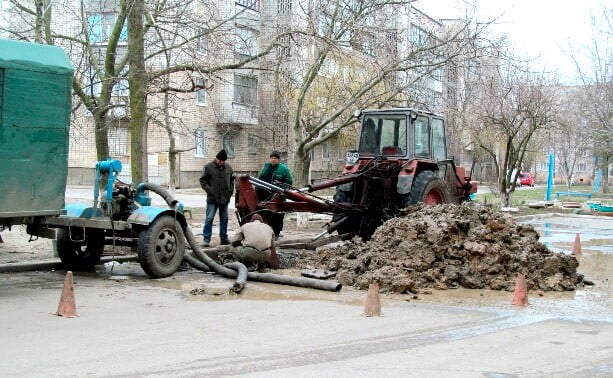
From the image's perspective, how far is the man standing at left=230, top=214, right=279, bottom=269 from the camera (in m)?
12.4

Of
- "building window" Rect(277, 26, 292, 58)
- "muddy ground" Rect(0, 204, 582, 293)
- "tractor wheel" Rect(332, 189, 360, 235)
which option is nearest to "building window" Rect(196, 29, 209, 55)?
"building window" Rect(277, 26, 292, 58)

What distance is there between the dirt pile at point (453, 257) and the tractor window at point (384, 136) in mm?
3439

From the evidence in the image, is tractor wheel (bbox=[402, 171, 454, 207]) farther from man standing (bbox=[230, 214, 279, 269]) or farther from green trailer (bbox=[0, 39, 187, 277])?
green trailer (bbox=[0, 39, 187, 277])

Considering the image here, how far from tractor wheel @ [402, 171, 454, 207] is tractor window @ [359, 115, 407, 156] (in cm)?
75

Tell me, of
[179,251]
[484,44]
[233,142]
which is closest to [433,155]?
[484,44]

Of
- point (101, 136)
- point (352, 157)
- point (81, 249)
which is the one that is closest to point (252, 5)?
point (352, 157)

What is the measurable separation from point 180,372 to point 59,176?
17.2 feet

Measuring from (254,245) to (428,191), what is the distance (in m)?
4.46

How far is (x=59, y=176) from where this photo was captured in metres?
10.8

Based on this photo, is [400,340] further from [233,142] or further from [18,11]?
[233,142]

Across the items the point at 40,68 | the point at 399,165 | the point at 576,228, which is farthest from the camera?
the point at 576,228

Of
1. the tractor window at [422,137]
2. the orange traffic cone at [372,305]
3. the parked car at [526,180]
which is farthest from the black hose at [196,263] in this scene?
the parked car at [526,180]

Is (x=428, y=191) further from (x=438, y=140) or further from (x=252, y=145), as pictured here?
(x=252, y=145)

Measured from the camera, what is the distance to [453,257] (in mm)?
11891
